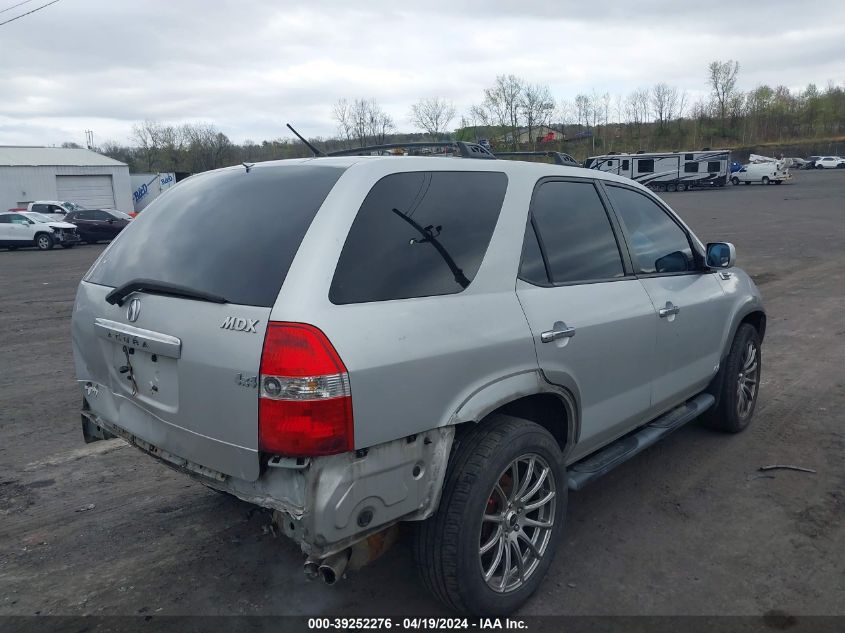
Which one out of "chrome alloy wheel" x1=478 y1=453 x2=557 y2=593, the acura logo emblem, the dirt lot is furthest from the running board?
the acura logo emblem

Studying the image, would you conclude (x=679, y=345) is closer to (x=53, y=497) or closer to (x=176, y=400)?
(x=176, y=400)

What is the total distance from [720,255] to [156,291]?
137 inches

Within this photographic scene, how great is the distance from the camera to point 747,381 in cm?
511

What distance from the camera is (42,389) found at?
6.46 m

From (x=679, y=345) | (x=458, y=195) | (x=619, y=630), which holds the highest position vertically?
(x=458, y=195)

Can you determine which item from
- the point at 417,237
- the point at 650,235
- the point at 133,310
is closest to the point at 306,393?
the point at 417,237

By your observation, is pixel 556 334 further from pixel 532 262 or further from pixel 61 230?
pixel 61 230

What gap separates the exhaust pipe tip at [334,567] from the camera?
2443mm

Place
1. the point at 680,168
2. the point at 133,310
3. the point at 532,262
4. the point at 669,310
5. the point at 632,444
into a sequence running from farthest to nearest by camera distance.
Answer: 1. the point at 680,168
2. the point at 669,310
3. the point at 632,444
4. the point at 532,262
5. the point at 133,310

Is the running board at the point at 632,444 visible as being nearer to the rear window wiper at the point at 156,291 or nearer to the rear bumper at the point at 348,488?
the rear bumper at the point at 348,488

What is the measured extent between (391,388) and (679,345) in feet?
7.76

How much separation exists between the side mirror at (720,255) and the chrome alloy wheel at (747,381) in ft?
2.80

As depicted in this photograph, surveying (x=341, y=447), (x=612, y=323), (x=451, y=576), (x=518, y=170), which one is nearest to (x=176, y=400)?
(x=341, y=447)

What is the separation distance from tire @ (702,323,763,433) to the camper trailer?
47.6 m
